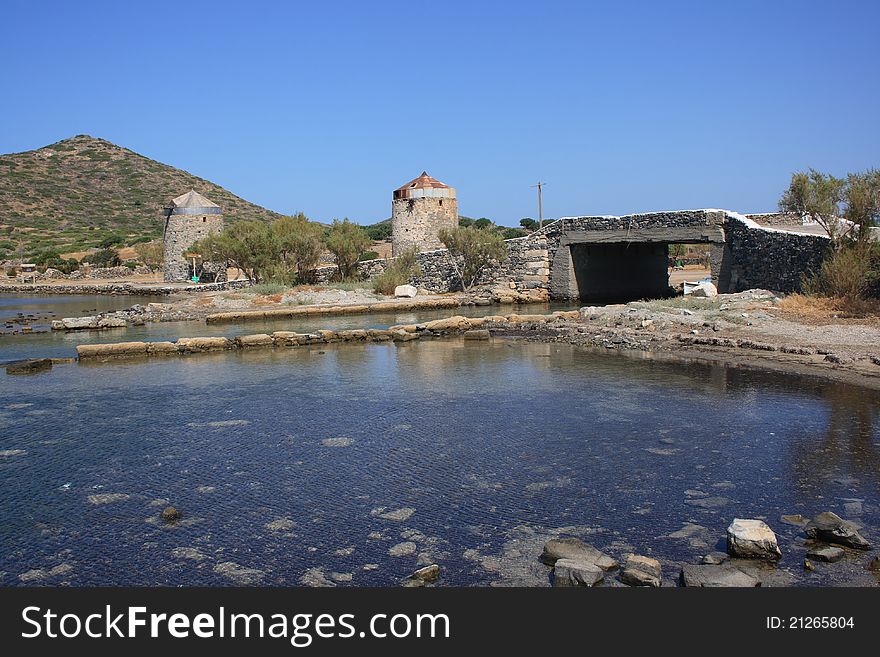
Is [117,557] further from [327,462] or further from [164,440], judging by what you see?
[164,440]

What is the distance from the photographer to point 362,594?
A: 4895 mm

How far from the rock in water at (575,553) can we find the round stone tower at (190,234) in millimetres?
35364

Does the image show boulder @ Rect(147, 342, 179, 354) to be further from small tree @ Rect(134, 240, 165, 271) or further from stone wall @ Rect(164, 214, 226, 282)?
small tree @ Rect(134, 240, 165, 271)

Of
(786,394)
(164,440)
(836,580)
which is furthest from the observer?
(786,394)

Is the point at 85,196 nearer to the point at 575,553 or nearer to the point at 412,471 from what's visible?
the point at 412,471

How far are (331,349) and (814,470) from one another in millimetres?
11408

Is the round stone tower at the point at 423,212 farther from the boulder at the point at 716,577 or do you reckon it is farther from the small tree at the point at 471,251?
the boulder at the point at 716,577

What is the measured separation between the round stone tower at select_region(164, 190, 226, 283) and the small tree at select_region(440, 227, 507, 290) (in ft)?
43.6

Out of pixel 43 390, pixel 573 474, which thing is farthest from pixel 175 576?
pixel 43 390

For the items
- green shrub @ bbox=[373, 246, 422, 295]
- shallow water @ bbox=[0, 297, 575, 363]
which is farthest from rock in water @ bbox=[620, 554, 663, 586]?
green shrub @ bbox=[373, 246, 422, 295]

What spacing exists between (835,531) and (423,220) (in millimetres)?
28785

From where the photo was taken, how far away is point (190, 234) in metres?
39.4

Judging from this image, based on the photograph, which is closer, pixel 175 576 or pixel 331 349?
pixel 175 576

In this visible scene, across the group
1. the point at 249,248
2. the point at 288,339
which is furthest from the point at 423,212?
the point at 288,339
